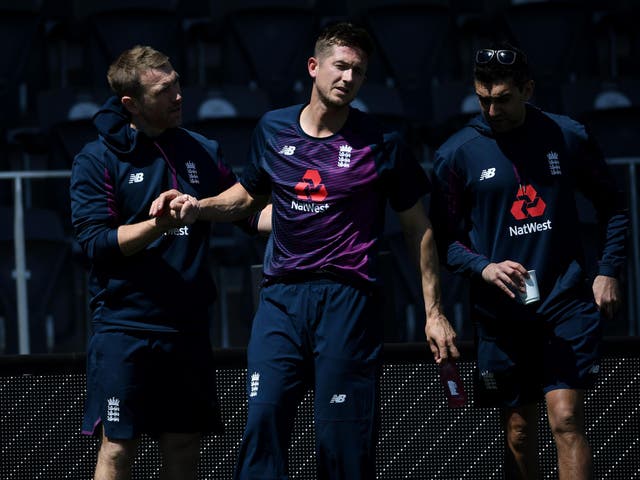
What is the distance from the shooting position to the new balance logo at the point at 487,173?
13.1 feet

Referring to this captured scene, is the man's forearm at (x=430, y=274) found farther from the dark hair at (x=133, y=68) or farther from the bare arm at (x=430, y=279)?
the dark hair at (x=133, y=68)

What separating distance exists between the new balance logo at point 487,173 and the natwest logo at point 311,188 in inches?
25.9

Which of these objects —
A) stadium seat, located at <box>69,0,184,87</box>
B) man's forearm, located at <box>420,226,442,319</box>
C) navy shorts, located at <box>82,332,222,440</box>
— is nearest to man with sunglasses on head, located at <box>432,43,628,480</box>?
man's forearm, located at <box>420,226,442,319</box>

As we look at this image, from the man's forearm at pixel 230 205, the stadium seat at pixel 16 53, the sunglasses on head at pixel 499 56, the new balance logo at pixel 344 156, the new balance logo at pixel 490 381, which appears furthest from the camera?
the stadium seat at pixel 16 53

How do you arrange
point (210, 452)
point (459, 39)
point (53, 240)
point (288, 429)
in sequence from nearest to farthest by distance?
1. point (288, 429)
2. point (210, 452)
3. point (53, 240)
4. point (459, 39)

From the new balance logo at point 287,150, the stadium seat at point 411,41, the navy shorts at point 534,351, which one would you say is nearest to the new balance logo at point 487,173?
the navy shorts at point 534,351

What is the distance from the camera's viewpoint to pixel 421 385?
4.35 meters

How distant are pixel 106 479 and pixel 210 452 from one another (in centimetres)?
56

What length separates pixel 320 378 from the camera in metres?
3.53

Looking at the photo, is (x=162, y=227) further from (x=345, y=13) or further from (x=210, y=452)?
(x=345, y=13)

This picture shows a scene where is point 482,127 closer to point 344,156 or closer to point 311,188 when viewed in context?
point 344,156

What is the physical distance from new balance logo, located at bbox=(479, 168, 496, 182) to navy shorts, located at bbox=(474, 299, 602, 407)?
1.43ft

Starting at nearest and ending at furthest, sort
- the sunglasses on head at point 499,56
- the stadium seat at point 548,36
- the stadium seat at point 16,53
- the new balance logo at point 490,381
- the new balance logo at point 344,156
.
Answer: the new balance logo at point 344,156 → the sunglasses on head at point 499,56 → the new balance logo at point 490,381 → the stadium seat at point 16,53 → the stadium seat at point 548,36

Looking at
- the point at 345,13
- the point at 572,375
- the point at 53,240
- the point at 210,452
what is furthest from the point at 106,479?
the point at 345,13
